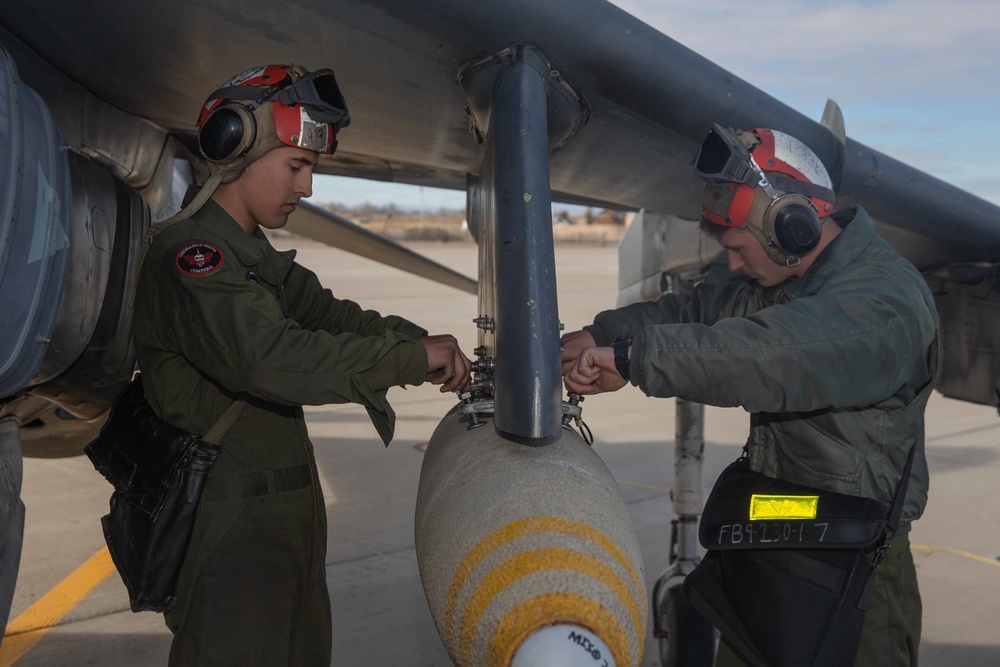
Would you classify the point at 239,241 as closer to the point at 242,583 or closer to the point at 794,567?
the point at 242,583

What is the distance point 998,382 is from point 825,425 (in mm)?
2644

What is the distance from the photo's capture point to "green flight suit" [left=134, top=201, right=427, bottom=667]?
84.4 inches

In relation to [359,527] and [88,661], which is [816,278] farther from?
[359,527]

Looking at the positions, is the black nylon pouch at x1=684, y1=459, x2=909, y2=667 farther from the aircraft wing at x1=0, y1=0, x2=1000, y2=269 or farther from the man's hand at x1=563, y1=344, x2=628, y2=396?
the aircraft wing at x1=0, y1=0, x2=1000, y2=269

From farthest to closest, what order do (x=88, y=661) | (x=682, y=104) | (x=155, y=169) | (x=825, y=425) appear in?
(x=88, y=661)
(x=155, y=169)
(x=682, y=104)
(x=825, y=425)

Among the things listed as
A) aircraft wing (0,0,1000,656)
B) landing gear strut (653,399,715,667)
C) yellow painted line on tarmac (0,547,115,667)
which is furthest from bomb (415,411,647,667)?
yellow painted line on tarmac (0,547,115,667)

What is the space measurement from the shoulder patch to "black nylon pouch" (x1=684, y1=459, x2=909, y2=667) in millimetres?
1610

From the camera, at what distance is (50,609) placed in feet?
16.8

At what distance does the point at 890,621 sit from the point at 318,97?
86.5 inches

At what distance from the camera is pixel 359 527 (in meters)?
6.78

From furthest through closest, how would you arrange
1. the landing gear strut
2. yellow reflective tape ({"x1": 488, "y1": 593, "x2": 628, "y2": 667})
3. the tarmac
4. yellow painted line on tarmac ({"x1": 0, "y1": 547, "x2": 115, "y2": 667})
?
the tarmac, yellow painted line on tarmac ({"x1": 0, "y1": 547, "x2": 115, "y2": 667}), the landing gear strut, yellow reflective tape ({"x1": 488, "y1": 593, "x2": 628, "y2": 667})

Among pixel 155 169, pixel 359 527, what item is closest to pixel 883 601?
pixel 155 169

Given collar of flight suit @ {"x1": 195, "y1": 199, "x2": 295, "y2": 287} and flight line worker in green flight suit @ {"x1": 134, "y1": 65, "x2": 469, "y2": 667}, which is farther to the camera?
collar of flight suit @ {"x1": 195, "y1": 199, "x2": 295, "y2": 287}

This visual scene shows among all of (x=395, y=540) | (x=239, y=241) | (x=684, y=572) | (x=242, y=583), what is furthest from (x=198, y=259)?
(x=395, y=540)
